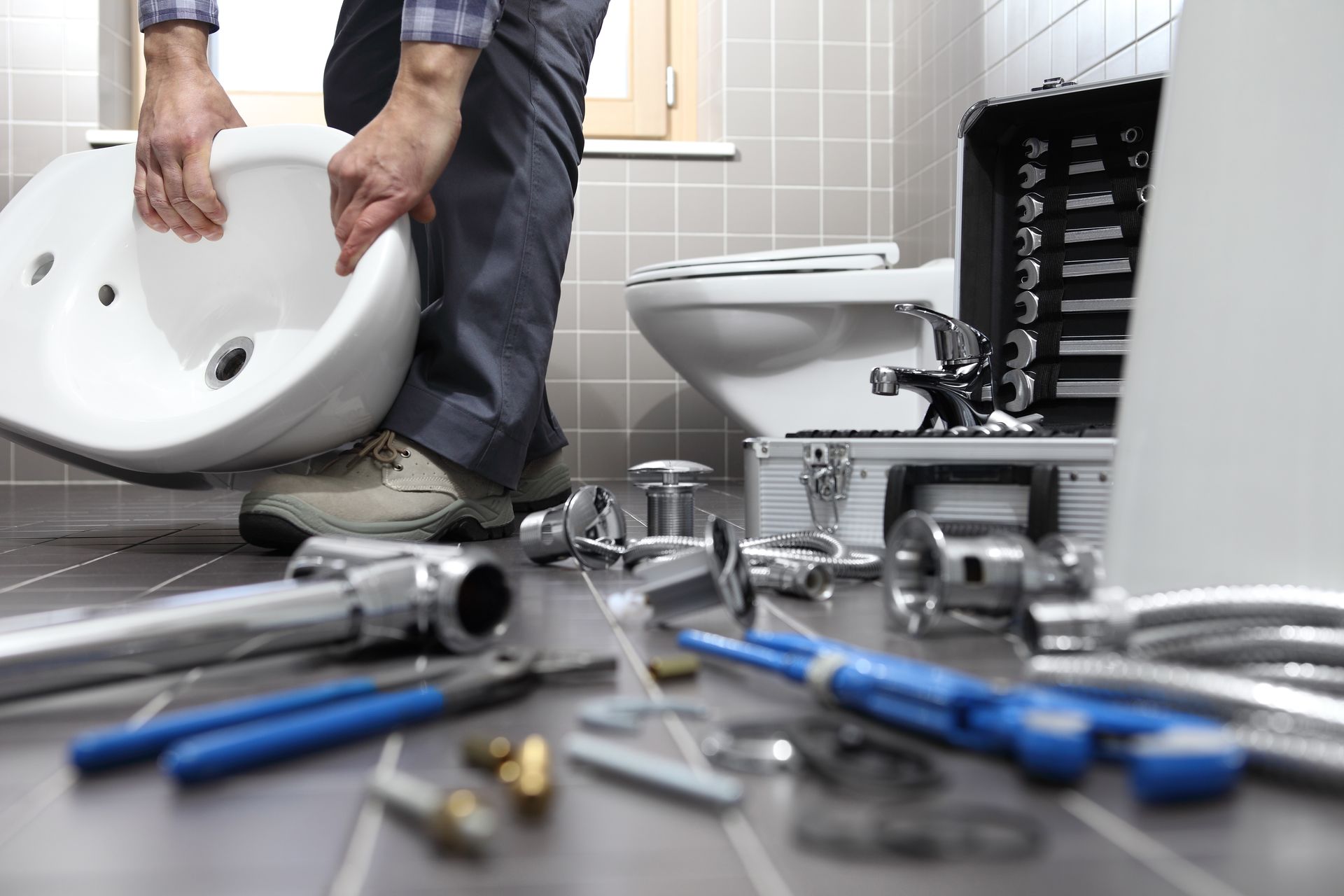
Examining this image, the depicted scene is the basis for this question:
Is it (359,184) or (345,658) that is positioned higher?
(359,184)

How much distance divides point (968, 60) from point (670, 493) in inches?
56.2

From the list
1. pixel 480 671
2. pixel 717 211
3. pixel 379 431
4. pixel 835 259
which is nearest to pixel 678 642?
pixel 480 671

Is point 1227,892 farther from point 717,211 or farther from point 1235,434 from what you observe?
point 717,211

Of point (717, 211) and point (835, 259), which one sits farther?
point (717, 211)

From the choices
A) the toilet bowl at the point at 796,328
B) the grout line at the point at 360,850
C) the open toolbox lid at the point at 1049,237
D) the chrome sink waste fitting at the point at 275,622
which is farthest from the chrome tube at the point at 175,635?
the toilet bowl at the point at 796,328

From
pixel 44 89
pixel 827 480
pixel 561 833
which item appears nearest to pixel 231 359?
pixel 827 480

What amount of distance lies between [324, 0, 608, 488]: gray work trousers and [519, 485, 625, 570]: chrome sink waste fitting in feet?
0.69

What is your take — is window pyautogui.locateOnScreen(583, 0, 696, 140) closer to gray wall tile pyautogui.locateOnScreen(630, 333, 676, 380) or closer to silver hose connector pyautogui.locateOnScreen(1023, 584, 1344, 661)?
gray wall tile pyautogui.locateOnScreen(630, 333, 676, 380)

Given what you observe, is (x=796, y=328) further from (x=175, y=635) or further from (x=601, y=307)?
(x=175, y=635)

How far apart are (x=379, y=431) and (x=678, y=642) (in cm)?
59

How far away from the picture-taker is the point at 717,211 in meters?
2.52

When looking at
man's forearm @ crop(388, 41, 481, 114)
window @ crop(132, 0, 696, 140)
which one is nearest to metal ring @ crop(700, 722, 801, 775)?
man's forearm @ crop(388, 41, 481, 114)

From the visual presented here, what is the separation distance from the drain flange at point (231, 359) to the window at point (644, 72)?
1608mm

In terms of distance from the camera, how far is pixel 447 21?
0.97 metres
